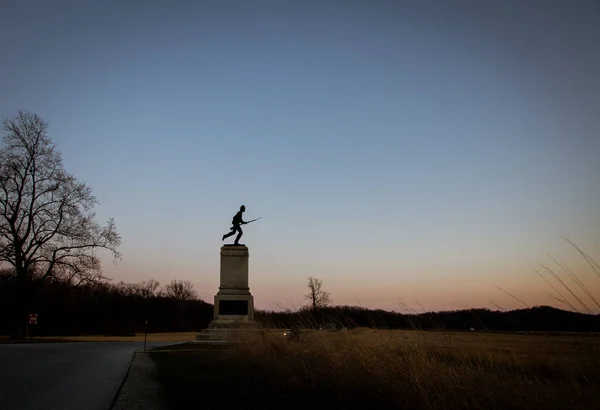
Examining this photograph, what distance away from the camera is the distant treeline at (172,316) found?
5.27 metres

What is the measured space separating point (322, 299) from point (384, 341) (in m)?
65.3

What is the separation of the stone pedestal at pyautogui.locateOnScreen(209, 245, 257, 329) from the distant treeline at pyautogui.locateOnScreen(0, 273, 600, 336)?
3.05ft

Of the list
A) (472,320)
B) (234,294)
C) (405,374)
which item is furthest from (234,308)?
(405,374)

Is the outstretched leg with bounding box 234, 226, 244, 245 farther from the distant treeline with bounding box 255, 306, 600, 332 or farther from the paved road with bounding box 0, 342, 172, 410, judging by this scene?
the distant treeline with bounding box 255, 306, 600, 332

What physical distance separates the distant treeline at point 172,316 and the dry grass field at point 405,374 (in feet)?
1.20

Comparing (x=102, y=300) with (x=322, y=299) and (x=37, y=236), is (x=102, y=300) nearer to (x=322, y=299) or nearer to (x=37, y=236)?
(x=322, y=299)

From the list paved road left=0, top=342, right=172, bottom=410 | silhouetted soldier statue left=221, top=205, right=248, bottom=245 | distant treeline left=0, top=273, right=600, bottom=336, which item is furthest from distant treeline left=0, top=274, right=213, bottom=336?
paved road left=0, top=342, right=172, bottom=410

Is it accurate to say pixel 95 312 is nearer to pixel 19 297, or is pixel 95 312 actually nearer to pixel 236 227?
pixel 19 297

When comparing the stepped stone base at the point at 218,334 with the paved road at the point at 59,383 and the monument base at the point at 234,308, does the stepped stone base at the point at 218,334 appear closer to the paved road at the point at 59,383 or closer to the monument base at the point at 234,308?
the monument base at the point at 234,308

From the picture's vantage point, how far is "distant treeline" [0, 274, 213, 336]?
44.4 meters

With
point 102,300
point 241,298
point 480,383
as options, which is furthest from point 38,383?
point 102,300

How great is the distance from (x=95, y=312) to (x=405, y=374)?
73420 millimetres

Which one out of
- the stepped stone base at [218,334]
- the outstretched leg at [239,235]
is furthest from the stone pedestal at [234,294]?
the outstretched leg at [239,235]

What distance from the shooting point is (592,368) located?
5.13m
